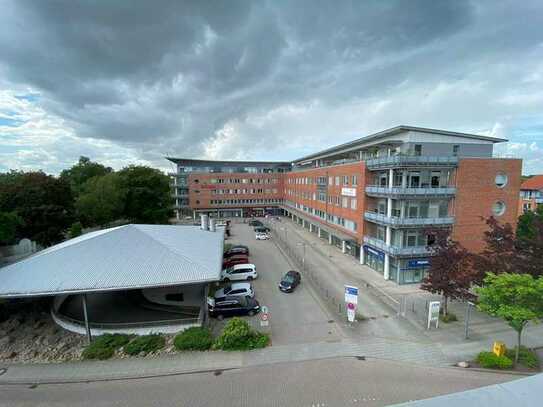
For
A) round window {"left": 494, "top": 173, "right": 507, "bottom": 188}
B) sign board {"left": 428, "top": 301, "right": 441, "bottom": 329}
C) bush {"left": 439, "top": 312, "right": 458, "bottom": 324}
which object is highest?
round window {"left": 494, "top": 173, "right": 507, "bottom": 188}

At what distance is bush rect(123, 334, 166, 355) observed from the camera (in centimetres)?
1412

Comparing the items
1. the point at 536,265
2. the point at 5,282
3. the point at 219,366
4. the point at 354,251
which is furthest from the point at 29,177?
the point at 536,265

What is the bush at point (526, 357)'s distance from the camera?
1269cm

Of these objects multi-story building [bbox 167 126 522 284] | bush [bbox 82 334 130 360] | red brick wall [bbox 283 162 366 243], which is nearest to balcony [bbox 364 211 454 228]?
multi-story building [bbox 167 126 522 284]

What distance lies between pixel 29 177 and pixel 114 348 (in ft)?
108

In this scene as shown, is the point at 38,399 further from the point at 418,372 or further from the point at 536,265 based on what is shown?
the point at 536,265

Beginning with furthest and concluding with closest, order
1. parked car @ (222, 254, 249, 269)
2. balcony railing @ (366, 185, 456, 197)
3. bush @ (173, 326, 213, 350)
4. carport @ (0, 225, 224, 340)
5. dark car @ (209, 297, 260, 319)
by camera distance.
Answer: parked car @ (222, 254, 249, 269)
balcony railing @ (366, 185, 456, 197)
dark car @ (209, 297, 260, 319)
carport @ (0, 225, 224, 340)
bush @ (173, 326, 213, 350)

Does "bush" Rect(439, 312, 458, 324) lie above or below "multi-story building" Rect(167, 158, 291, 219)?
below

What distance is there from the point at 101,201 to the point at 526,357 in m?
47.5

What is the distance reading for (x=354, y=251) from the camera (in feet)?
A: 105

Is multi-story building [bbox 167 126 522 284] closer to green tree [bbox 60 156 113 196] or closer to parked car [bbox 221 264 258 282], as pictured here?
parked car [bbox 221 264 258 282]

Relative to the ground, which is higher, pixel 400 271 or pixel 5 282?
pixel 5 282

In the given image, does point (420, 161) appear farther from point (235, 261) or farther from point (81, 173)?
point (81, 173)

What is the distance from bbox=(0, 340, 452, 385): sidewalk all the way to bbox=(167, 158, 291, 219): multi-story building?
5231 centimetres
